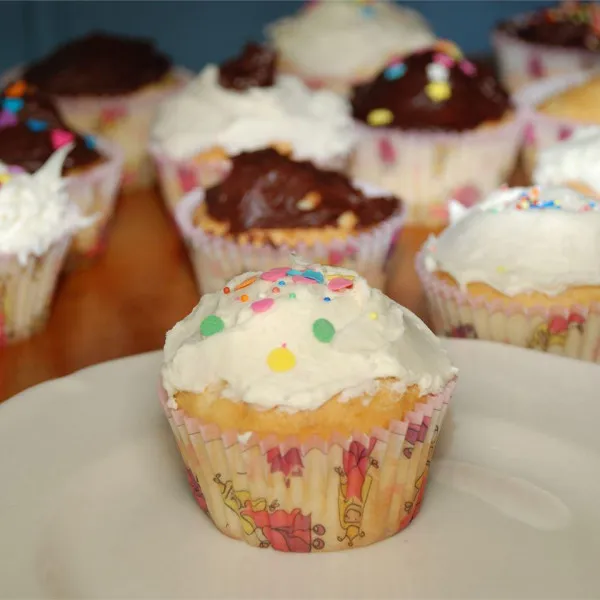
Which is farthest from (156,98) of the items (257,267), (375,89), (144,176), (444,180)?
(257,267)

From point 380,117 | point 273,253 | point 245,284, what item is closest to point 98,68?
point 380,117

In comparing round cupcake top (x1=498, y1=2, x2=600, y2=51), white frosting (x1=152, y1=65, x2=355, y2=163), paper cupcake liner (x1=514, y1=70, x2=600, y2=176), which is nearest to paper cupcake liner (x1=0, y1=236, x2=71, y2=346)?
white frosting (x1=152, y1=65, x2=355, y2=163)

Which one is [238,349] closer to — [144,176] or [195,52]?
[144,176]

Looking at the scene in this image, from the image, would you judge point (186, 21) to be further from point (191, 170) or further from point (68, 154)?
point (68, 154)

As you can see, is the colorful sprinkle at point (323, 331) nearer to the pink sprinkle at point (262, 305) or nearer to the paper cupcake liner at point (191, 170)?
the pink sprinkle at point (262, 305)

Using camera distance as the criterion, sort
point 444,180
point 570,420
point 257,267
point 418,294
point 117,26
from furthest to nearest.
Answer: point 117,26, point 444,180, point 418,294, point 257,267, point 570,420

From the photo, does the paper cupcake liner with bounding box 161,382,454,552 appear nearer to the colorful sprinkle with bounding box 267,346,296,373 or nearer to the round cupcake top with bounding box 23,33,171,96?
the colorful sprinkle with bounding box 267,346,296,373

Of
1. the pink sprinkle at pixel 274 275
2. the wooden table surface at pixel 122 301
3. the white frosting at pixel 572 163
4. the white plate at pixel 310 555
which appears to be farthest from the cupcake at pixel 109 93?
the pink sprinkle at pixel 274 275
